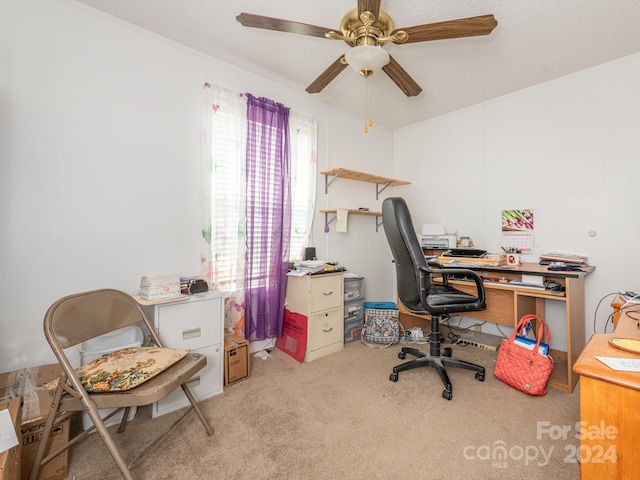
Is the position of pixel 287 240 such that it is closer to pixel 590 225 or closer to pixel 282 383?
pixel 282 383

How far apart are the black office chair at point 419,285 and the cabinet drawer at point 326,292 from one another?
67 centimetres

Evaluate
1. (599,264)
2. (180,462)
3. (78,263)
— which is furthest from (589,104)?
(78,263)

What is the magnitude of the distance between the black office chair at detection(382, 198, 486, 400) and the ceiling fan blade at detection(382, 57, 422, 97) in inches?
33.2

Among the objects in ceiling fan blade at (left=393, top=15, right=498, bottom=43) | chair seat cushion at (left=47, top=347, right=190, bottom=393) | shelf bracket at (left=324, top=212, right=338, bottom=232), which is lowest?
chair seat cushion at (left=47, top=347, right=190, bottom=393)

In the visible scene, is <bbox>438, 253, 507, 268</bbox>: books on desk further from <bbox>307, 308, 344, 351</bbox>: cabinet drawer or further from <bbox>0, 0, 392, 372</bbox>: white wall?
<bbox>0, 0, 392, 372</bbox>: white wall

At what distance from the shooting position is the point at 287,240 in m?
2.61

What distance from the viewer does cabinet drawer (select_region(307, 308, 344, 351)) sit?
7.91ft

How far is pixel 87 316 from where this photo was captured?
1.37 metres

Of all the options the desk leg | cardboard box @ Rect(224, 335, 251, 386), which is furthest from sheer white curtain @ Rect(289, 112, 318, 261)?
the desk leg

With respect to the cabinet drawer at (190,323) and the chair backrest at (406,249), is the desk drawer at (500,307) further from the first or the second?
the cabinet drawer at (190,323)

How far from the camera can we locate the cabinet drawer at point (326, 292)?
8.01ft

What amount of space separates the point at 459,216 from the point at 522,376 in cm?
173

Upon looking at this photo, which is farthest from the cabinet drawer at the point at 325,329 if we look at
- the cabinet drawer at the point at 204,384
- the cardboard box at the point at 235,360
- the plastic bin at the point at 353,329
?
the cabinet drawer at the point at 204,384

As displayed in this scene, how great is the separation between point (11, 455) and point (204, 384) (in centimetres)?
95
